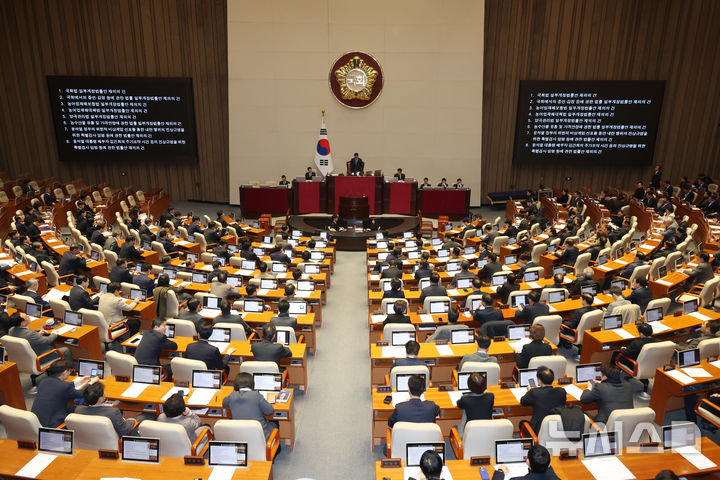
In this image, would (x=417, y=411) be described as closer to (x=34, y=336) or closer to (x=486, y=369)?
(x=486, y=369)

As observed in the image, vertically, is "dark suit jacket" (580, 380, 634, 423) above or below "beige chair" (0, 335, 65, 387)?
above

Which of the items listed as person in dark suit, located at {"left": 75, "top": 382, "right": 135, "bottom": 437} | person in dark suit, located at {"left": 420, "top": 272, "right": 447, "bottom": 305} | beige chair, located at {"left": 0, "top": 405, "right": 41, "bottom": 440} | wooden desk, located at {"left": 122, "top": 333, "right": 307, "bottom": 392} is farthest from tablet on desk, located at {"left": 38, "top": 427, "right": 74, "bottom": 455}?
person in dark suit, located at {"left": 420, "top": 272, "right": 447, "bottom": 305}

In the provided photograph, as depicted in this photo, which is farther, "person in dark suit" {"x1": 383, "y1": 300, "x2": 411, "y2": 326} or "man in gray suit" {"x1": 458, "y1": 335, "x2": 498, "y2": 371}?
"person in dark suit" {"x1": 383, "y1": 300, "x2": 411, "y2": 326}

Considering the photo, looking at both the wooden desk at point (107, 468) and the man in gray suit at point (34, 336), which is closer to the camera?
the wooden desk at point (107, 468)

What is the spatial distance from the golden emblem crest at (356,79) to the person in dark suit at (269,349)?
1598 centimetres

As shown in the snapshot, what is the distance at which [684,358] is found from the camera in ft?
22.2

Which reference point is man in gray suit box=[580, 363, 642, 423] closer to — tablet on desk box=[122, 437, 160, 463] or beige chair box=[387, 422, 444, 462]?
beige chair box=[387, 422, 444, 462]

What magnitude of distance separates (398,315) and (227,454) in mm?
3929

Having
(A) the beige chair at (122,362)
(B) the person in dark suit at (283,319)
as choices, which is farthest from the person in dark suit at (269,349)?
(A) the beige chair at (122,362)

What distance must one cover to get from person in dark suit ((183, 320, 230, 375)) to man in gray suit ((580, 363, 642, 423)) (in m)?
4.87

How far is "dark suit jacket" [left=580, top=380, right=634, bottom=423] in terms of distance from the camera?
568cm

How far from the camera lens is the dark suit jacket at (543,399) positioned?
18.6 feet

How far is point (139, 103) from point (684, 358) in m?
21.6

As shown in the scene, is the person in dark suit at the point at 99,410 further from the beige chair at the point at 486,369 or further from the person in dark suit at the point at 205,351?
the beige chair at the point at 486,369
